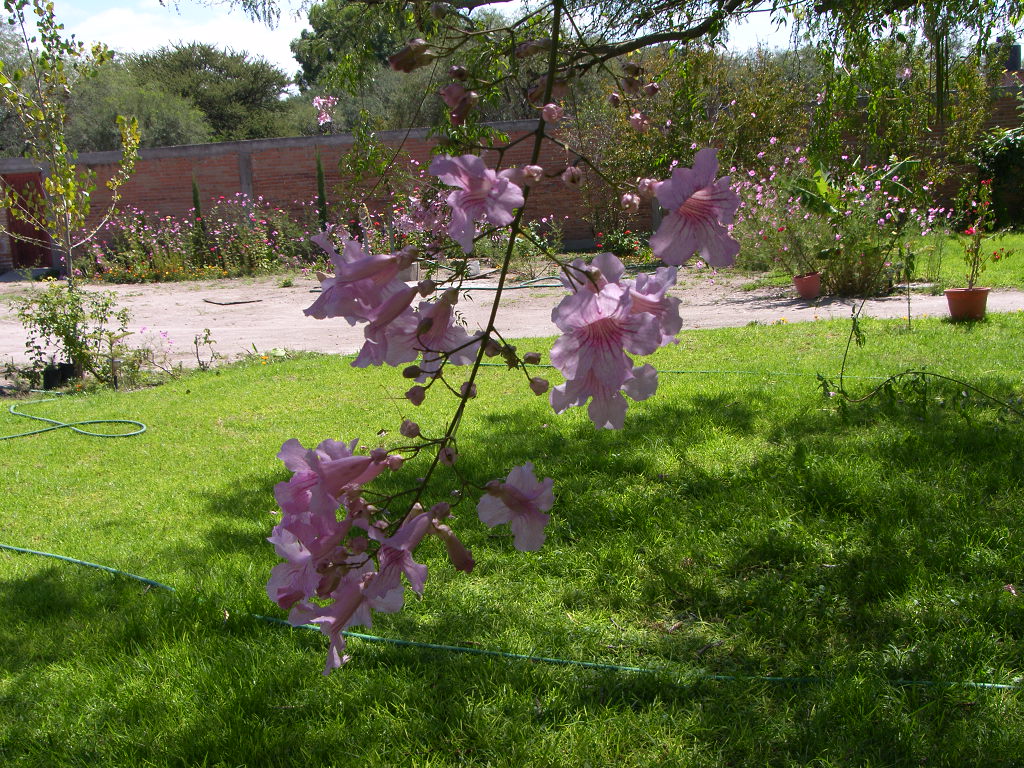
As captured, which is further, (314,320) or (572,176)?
(314,320)

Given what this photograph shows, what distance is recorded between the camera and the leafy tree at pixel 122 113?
96.3ft

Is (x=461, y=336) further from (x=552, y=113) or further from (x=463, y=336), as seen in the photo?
(x=552, y=113)

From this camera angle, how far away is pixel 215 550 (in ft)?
12.8

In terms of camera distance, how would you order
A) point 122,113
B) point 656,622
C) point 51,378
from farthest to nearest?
1. point 122,113
2. point 51,378
3. point 656,622

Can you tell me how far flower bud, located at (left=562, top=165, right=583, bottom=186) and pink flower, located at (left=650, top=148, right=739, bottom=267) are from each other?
0.37 feet

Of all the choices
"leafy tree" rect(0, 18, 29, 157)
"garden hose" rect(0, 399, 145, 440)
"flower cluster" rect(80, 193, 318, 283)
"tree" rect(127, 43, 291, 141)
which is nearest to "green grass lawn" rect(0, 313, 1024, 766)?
"garden hose" rect(0, 399, 145, 440)

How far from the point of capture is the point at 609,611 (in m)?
3.15

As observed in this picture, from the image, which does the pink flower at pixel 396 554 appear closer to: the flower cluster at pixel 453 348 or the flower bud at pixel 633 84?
the flower cluster at pixel 453 348

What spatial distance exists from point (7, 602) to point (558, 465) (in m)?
2.66

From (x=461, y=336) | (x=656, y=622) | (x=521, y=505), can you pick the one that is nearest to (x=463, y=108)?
(x=461, y=336)

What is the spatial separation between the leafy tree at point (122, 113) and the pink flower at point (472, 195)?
32.0m

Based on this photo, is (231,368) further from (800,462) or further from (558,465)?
(800,462)

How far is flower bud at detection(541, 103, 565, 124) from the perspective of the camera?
98 cm

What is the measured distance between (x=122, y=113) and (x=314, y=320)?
23.7m
